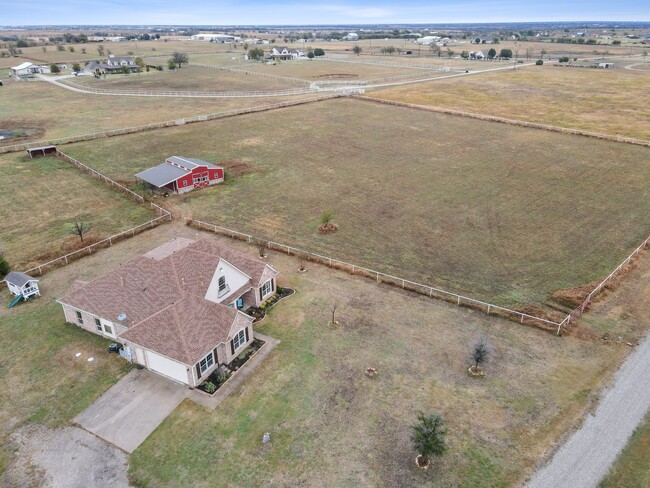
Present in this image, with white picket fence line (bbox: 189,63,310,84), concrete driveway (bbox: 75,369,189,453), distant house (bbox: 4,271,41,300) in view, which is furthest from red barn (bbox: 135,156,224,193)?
white picket fence line (bbox: 189,63,310,84)

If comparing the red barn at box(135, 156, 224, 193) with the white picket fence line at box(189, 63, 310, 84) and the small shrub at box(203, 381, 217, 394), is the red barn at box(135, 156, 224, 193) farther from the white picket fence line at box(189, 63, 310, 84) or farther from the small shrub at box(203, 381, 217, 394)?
the white picket fence line at box(189, 63, 310, 84)

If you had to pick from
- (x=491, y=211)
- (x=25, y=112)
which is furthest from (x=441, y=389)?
(x=25, y=112)

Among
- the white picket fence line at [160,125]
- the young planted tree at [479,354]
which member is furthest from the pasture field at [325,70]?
the young planted tree at [479,354]

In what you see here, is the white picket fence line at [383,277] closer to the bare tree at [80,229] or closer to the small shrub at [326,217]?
the small shrub at [326,217]

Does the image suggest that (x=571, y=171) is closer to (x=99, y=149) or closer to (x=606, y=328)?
(x=606, y=328)

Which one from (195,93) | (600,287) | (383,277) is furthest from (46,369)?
(195,93)

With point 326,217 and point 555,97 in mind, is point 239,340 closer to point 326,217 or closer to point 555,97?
point 326,217

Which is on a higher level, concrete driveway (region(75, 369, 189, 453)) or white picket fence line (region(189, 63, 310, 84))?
white picket fence line (region(189, 63, 310, 84))
